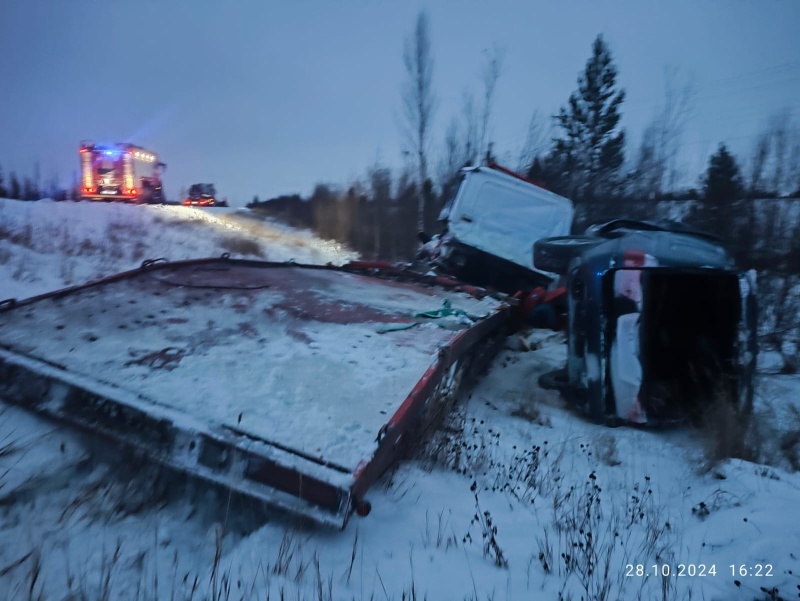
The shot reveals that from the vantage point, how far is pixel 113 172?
1021 inches

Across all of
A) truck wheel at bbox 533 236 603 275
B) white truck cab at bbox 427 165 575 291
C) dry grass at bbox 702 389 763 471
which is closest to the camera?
dry grass at bbox 702 389 763 471

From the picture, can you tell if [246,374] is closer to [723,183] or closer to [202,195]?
[723,183]

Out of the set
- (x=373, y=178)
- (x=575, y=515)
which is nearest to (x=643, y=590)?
(x=575, y=515)

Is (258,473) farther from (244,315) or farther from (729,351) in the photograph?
(729,351)

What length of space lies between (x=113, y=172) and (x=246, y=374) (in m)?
26.7

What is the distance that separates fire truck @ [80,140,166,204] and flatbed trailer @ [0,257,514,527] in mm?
24097

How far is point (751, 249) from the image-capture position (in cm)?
833

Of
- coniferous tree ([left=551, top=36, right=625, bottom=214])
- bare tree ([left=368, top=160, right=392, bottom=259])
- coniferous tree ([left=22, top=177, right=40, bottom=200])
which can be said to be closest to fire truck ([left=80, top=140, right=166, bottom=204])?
coniferous tree ([left=22, top=177, right=40, bottom=200])

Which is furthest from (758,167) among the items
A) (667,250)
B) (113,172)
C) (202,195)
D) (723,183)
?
(202,195)

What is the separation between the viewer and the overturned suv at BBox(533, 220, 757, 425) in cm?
422

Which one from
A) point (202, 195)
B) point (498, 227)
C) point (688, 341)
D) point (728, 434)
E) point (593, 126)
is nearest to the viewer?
point (728, 434)

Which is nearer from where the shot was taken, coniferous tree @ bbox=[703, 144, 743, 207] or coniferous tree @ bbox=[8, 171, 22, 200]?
coniferous tree @ bbox=[703, 144, 743, 207]

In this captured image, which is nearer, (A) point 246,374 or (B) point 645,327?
(A) point 246,374

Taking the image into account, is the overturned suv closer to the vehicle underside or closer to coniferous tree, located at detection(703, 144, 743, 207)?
the vehicle underside
